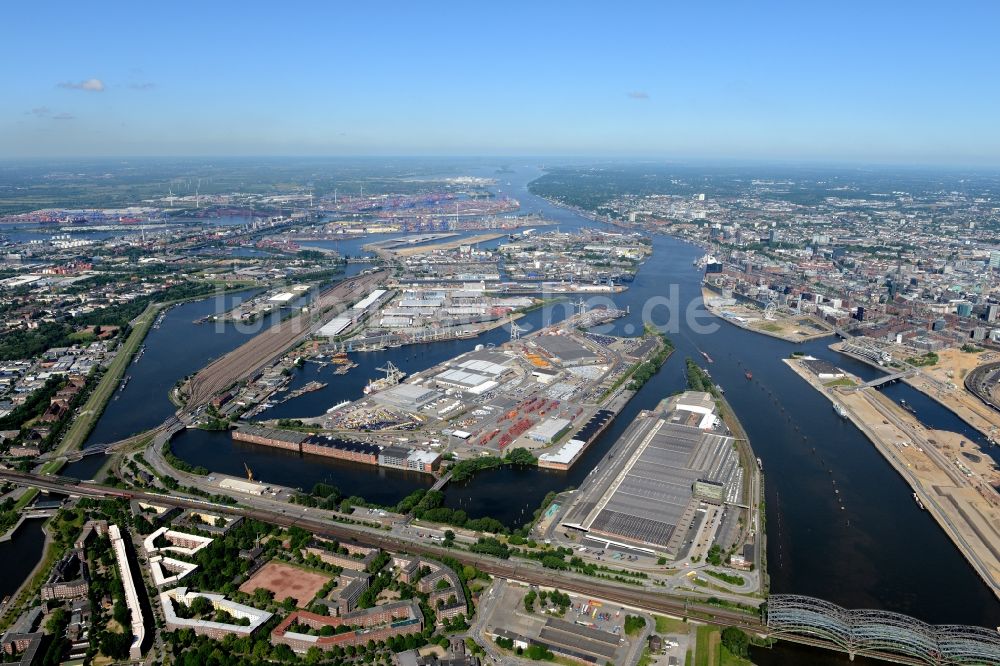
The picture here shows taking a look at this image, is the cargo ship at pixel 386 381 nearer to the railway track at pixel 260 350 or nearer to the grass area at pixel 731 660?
the railway track at pixel 260 350

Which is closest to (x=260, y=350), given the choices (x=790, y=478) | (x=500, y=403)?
(x=500, y=403)

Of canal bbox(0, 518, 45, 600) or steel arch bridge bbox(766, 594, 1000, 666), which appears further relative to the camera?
canal bbox(0, 518, 45, 600)

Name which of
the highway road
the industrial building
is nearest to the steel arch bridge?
the highway road

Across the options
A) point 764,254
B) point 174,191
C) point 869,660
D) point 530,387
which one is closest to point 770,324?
point 530,387

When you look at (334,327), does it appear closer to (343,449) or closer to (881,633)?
(343,449)

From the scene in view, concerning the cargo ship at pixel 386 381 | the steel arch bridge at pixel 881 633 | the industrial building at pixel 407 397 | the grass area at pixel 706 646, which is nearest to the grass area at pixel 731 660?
the grass area at pixel 706 646

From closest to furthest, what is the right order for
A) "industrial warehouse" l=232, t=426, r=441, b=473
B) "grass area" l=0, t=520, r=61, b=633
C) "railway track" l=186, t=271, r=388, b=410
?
1. "grass area" l=0, t=520, r=61, b=633
2. "industrial warehouse" l=232, t=426, r=441, b=473
3. "railway track" l=186, t=271, r=388, b=410

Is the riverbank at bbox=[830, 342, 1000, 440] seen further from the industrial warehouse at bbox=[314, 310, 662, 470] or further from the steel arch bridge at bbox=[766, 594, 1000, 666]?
the steel arch bridge at bbox=[766, 594, 1000, 666]
